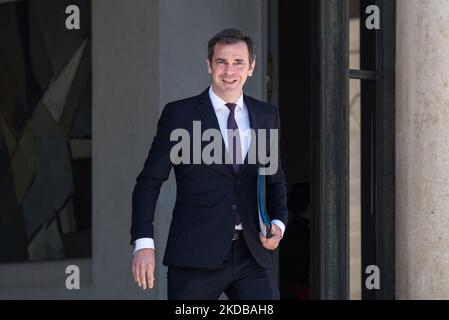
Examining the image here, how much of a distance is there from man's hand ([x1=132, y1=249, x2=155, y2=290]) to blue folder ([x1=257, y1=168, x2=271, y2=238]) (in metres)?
0.52

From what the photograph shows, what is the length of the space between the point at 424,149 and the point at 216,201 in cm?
169

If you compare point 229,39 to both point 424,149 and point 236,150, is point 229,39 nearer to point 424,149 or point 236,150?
point 236,150

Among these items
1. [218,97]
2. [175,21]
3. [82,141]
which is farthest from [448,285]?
[82,141]

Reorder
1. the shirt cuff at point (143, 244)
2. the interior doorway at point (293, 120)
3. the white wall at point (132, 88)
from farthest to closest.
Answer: the interior doorway at point (293, 120) → the white wall at point (132, 88) → the shirt cuff at point (143, 244)

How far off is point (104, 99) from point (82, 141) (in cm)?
65

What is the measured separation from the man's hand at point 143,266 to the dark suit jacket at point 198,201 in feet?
0.34

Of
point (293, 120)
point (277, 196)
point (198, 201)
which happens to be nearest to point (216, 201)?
point (198, 201)

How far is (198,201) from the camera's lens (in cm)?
527

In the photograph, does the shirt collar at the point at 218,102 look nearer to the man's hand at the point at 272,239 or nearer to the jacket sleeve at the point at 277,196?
the jacket sleeve at the point at 277,196

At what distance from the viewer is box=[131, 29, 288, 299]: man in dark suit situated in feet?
17.1

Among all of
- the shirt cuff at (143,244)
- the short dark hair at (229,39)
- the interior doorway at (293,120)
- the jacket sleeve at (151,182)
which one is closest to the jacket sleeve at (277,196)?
the short dark hair at (229,39)

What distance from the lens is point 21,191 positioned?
995cm

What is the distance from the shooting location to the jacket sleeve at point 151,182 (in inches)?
205
